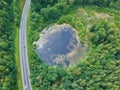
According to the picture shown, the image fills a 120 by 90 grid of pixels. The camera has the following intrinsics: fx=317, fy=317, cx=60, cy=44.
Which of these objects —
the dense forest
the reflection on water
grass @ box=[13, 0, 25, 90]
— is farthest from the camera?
the reflection on water

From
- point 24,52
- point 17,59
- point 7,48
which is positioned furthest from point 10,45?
point 17,59

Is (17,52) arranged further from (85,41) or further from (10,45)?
(85,41)

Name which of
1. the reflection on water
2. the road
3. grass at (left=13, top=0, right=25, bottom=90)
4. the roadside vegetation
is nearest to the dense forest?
the road

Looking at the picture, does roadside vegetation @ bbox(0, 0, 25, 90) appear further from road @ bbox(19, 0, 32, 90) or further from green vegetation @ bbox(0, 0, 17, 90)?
road @ bbox(19, 0, 32, 90)

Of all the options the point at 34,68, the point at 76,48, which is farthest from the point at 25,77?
the point at 76,48

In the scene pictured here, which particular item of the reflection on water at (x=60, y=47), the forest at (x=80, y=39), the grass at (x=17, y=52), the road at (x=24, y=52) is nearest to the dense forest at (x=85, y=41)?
the forest at (x=80, y=39)

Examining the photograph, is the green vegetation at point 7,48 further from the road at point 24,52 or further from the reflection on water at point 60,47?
the reflection on water at point 60,47
